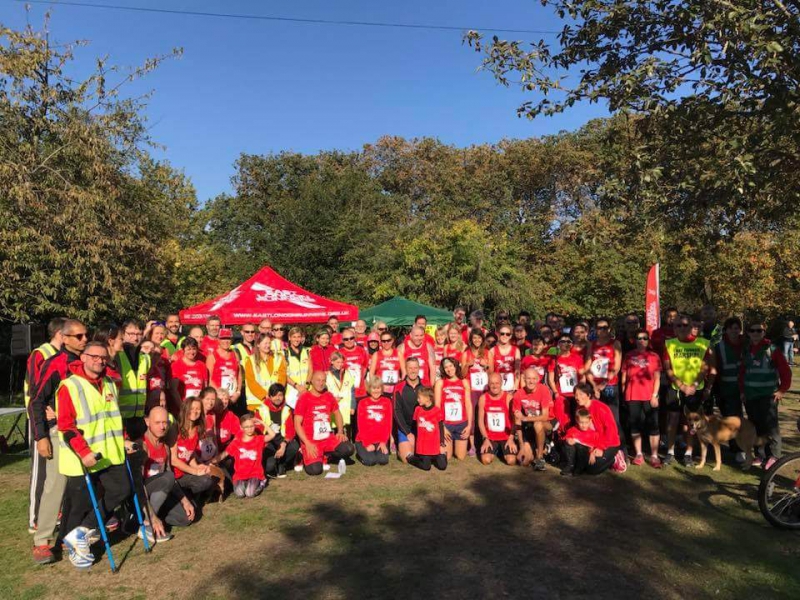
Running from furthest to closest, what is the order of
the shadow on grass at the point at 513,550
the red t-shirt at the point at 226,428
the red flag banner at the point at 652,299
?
the red flag banner at the point at 652,299 < the red t-shirt at the point at 226,428 < the shadow on grass at the point at 513,550

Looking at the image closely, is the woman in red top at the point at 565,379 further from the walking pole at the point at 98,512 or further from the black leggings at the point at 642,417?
the walking pole at the point at 98,512

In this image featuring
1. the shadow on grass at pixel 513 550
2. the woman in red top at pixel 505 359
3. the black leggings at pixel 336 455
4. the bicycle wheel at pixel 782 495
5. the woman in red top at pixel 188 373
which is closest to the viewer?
the shadow on grass at pixel 513 550

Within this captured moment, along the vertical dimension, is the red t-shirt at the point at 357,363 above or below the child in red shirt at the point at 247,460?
above

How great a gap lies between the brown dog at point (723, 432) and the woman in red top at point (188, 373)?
18.9 ft

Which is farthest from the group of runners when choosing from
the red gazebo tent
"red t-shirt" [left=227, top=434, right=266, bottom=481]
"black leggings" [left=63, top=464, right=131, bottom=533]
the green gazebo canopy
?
the green gazebo canopy

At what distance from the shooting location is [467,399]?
26.2 feet

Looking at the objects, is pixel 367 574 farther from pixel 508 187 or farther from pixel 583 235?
pixel 508 187

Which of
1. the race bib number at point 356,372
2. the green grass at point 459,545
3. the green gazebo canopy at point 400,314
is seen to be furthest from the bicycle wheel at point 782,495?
the green gazebo canopy at point 400,314

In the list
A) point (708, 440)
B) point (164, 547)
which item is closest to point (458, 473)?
point (708, 440)

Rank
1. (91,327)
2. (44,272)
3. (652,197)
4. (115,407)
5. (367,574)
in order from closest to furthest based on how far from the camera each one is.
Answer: (367,574) → (115,407) → (652,197) → (44,272) → (91,327)

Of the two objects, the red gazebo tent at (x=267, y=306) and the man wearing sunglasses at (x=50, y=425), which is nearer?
the man wearing sunglasses at (x=50, y=425)

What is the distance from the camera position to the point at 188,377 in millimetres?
7082

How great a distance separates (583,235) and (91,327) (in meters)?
12.5

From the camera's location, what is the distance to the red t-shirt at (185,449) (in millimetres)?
5782
